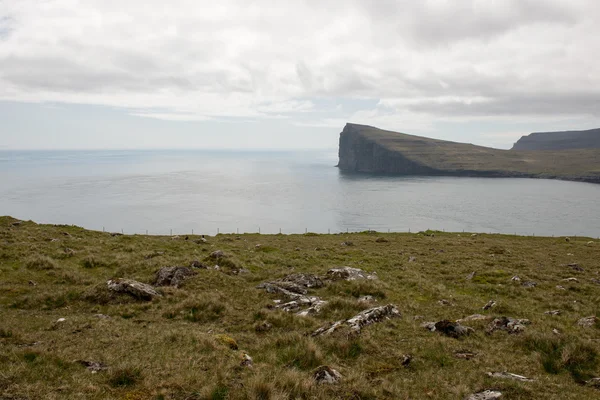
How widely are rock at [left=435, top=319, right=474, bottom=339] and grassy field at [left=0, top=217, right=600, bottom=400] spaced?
0.34 m

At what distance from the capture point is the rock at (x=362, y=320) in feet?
44.7

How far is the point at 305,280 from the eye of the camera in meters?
21.9

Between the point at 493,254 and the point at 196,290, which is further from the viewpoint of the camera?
the point at 493,254

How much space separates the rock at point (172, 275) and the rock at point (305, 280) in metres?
5.71

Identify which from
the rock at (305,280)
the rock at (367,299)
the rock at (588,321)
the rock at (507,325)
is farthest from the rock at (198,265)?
the rock at (588,321)

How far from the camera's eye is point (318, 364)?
10.9 metres

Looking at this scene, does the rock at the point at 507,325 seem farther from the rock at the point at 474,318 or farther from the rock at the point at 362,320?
the rock at the point at 362,320

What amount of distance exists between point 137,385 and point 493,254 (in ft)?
125

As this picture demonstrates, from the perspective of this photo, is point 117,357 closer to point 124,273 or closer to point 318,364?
point 318,364

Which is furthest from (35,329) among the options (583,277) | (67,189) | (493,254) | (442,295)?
(67,189)

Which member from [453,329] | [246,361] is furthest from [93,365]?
[453,329]

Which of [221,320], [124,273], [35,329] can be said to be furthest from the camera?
[124,273]

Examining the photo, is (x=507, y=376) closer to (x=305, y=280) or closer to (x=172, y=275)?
(x=305, y=280)

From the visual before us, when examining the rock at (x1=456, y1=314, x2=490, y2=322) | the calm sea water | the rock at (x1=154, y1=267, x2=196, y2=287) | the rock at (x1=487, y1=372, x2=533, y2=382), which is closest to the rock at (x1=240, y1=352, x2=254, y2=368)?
the rock at (x1=487, y1=372, x2=533, y2=382)
